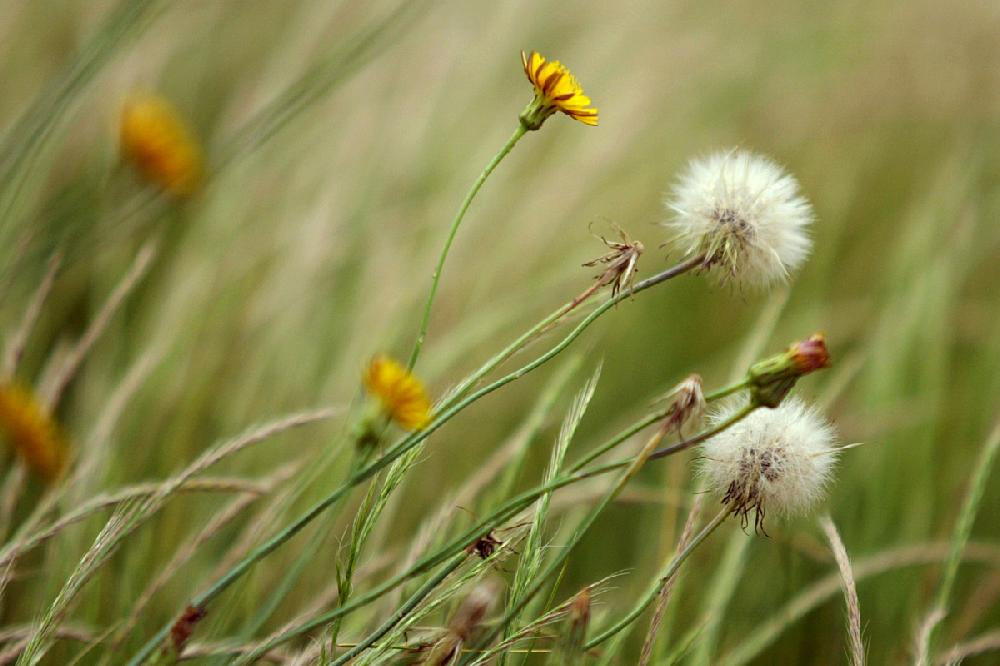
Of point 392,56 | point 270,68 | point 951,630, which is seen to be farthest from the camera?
point 392,56

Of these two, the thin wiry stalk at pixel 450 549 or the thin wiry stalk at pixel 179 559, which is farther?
the thin wiry stalk at pixel 179 559

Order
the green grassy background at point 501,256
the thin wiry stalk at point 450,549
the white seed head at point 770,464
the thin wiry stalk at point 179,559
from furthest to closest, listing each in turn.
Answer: the green grassy background at point 501,256, the thin wiry stalk at point 179,559, the white seed head at point 770,464, the thin wiry stalk at point 450,549

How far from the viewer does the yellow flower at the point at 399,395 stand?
565 mm

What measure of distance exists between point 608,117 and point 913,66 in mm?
932

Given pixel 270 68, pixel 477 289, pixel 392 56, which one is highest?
pixel 392 56

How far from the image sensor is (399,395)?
567mm

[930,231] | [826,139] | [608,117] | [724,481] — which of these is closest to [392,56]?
[608,117]

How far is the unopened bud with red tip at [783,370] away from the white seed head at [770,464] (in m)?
0.08

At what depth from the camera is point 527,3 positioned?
218 cm

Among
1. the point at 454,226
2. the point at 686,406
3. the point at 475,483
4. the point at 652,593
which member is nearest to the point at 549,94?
the point at 454,226

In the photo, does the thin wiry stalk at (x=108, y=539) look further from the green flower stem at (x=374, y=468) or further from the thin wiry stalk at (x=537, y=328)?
the thin wiry stalk at (x=537, y=328)

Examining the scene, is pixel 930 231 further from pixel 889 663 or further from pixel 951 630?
pixel 889 663

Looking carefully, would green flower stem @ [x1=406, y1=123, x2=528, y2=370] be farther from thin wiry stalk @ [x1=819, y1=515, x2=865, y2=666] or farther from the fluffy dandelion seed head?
thin wiry stalk @ [x1=819, y1=515, x2=865, y2=666]

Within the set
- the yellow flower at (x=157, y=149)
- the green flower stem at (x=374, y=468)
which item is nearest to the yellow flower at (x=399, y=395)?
the green flower stem at (x=374, y=468)
